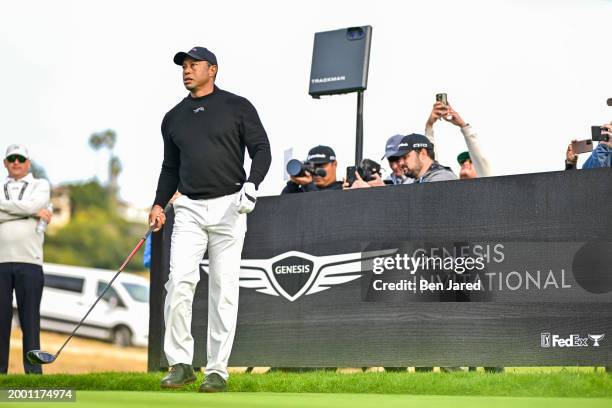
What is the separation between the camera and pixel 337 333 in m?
8.32

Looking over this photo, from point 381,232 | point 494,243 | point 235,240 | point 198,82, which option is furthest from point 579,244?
point 198,82

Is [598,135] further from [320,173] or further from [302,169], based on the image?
[302,169]

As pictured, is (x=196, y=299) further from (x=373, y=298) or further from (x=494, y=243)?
(x=494, y=243)

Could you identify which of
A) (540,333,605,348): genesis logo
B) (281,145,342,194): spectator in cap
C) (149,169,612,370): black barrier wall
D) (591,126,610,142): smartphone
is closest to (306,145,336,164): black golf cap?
(281,145,342,194): spectator in cap

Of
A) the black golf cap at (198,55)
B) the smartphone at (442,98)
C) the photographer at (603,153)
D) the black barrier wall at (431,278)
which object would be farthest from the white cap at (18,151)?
the photographer at (603,153)

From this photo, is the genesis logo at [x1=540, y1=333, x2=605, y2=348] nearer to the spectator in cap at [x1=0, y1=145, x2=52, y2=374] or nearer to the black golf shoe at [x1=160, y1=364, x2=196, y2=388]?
the black golf shoe at [x1=160, y1=364, x2=196, y2=388]

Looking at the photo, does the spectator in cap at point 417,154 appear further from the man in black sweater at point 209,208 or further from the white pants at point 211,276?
the white pants at point 211,276

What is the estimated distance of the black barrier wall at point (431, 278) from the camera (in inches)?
287

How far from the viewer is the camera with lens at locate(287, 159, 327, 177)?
923 cm

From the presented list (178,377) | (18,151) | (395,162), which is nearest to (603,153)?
(395,162)

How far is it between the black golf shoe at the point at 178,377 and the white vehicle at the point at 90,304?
22.8 metres

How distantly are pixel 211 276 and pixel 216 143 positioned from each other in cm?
84

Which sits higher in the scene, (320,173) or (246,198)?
(320,173)

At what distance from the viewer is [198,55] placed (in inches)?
282
